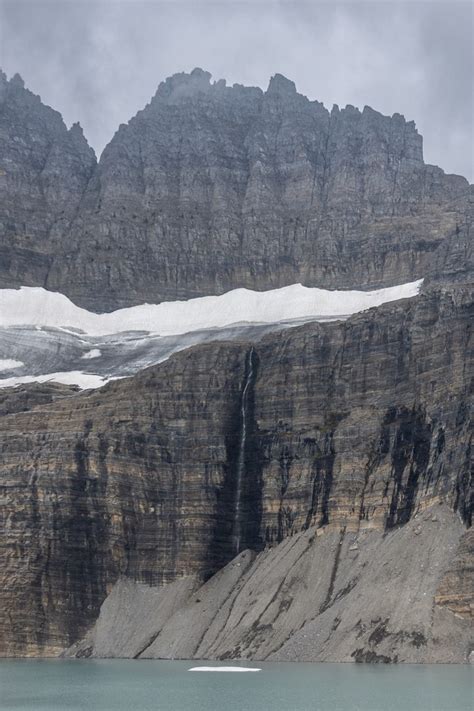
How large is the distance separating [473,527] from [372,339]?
36.1 metres

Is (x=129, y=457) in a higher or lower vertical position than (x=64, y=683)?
higher

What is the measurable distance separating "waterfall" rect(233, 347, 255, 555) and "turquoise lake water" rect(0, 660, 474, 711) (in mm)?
27460

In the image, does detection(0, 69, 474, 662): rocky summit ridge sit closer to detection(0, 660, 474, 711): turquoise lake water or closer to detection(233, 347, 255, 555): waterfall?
detection(233, 347, 255, 555): waterfall

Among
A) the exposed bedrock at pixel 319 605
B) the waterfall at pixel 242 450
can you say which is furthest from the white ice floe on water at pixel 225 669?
the waterfall at pixel 242 450

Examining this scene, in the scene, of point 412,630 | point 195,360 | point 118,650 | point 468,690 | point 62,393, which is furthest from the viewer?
point 62,393

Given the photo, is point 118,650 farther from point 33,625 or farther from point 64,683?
point 64,683

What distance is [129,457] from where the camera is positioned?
5920 inches

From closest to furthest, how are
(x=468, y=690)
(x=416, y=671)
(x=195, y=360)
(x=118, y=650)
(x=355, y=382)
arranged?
(x=468, y=690) → (x=416, y=671) → (x=118, y=650) → (x=355, y=382) → (x=195, y=360)

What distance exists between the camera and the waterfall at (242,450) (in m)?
145

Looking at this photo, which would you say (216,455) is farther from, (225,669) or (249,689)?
(249,689)

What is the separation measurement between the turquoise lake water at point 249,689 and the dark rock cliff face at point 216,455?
81.3 ft

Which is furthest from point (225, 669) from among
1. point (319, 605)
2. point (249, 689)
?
point (249, 689)

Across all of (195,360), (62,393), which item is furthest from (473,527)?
(62,393)

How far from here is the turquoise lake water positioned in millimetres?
82438
